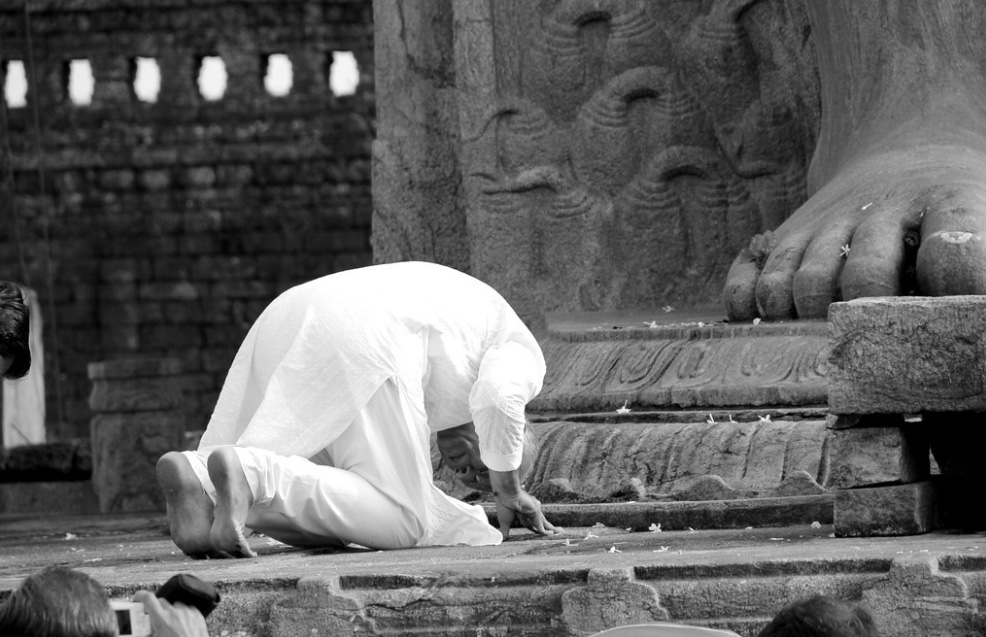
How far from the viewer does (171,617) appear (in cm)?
228

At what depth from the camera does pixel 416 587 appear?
3.29 metres

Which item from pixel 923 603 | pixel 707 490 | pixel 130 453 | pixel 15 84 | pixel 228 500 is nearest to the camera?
pixel 923 603

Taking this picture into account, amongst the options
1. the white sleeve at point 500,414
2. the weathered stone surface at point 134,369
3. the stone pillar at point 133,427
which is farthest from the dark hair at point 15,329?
the weathered stone surface at point 134,369

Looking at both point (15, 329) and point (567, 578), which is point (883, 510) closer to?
point (567, 578)

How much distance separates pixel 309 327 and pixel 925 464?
1348mm

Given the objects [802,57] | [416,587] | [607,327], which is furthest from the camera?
[802,57]

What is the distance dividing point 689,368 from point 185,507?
164 cm

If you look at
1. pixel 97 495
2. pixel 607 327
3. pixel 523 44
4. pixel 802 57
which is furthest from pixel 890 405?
pixel 97 495

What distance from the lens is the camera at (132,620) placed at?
7.34ft

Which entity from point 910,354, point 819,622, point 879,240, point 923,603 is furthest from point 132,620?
point 879,240

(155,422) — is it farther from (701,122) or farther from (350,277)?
(350,277)

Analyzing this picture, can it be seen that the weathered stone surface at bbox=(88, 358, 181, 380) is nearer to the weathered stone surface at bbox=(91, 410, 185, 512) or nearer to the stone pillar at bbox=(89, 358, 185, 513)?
the stone pillar at bbox=(89, 358, 185, 513)

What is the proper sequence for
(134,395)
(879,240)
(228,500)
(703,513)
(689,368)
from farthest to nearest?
(134,395) → (689,368) → (879,240) → (703,513) → (228,500)

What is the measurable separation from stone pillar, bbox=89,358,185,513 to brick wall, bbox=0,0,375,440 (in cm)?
655
